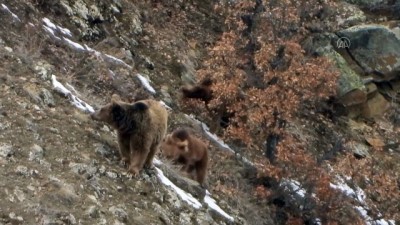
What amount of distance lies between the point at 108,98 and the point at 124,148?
11.9 ft

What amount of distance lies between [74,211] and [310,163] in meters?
8.27

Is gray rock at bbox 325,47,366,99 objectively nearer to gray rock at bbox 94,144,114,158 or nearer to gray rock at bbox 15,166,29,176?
gray rock at bbox 94,144,114,158

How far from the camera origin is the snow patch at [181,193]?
10875mm

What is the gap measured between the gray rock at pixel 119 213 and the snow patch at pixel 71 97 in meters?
2.81

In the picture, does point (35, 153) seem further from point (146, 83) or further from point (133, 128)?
point (146, 83)

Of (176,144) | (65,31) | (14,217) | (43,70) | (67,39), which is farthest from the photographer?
(65,31)

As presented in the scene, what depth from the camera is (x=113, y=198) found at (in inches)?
364

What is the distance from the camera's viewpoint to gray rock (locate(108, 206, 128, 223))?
881cm

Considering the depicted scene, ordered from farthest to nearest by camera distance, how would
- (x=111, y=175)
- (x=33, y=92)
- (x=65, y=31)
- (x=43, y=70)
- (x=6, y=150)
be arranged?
(x=65, y=31), (x=43, y=70), (x=33, y=92), (x=111, y=175), (x=6, y=150)

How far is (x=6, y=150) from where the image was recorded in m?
8.85

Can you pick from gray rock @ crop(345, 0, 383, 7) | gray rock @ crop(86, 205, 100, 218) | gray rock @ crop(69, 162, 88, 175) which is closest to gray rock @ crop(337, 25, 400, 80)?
gray rock @ crop(345, 0, 383, 7)

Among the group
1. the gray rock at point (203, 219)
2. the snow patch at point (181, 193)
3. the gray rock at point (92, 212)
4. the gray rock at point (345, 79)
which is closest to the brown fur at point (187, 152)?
the snow patch at point (181, 193)

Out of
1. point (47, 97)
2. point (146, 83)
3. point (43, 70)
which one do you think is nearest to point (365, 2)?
point (146, 83)

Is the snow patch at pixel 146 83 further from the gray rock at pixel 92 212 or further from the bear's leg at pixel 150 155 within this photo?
the gray rock at pixel 92 212
